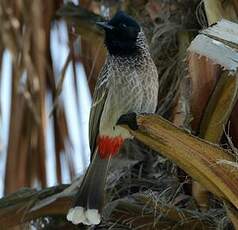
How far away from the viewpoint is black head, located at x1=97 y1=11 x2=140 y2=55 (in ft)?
8.23

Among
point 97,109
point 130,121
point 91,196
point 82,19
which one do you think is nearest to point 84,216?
point 91,196

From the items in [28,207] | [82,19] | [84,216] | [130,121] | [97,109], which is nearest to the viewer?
[130,121]

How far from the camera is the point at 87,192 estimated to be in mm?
2389

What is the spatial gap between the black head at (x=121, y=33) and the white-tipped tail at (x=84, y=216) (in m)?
0.58

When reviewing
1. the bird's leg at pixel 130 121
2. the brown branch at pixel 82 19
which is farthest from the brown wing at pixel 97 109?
the bird's leg at pixel 130 121

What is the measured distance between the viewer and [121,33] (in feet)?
8.24

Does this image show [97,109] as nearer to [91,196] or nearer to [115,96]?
[115,96]

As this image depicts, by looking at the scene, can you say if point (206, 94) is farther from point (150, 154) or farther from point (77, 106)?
point (77, 106)

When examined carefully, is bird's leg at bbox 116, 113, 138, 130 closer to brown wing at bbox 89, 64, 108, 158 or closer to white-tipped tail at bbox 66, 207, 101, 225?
white-tipped tail at bbox 66, 207, 101, 225

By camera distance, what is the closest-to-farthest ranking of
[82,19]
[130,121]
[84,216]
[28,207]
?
[130,121]
[84,216]
[28,207]
[82,19]

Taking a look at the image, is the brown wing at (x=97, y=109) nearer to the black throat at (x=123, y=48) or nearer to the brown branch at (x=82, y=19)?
the black throat at (x=123, y=48)

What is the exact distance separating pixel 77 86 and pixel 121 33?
539 millimetres

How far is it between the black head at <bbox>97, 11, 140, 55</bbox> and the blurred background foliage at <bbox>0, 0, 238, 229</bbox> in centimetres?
20

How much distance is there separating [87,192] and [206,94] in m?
0.54
